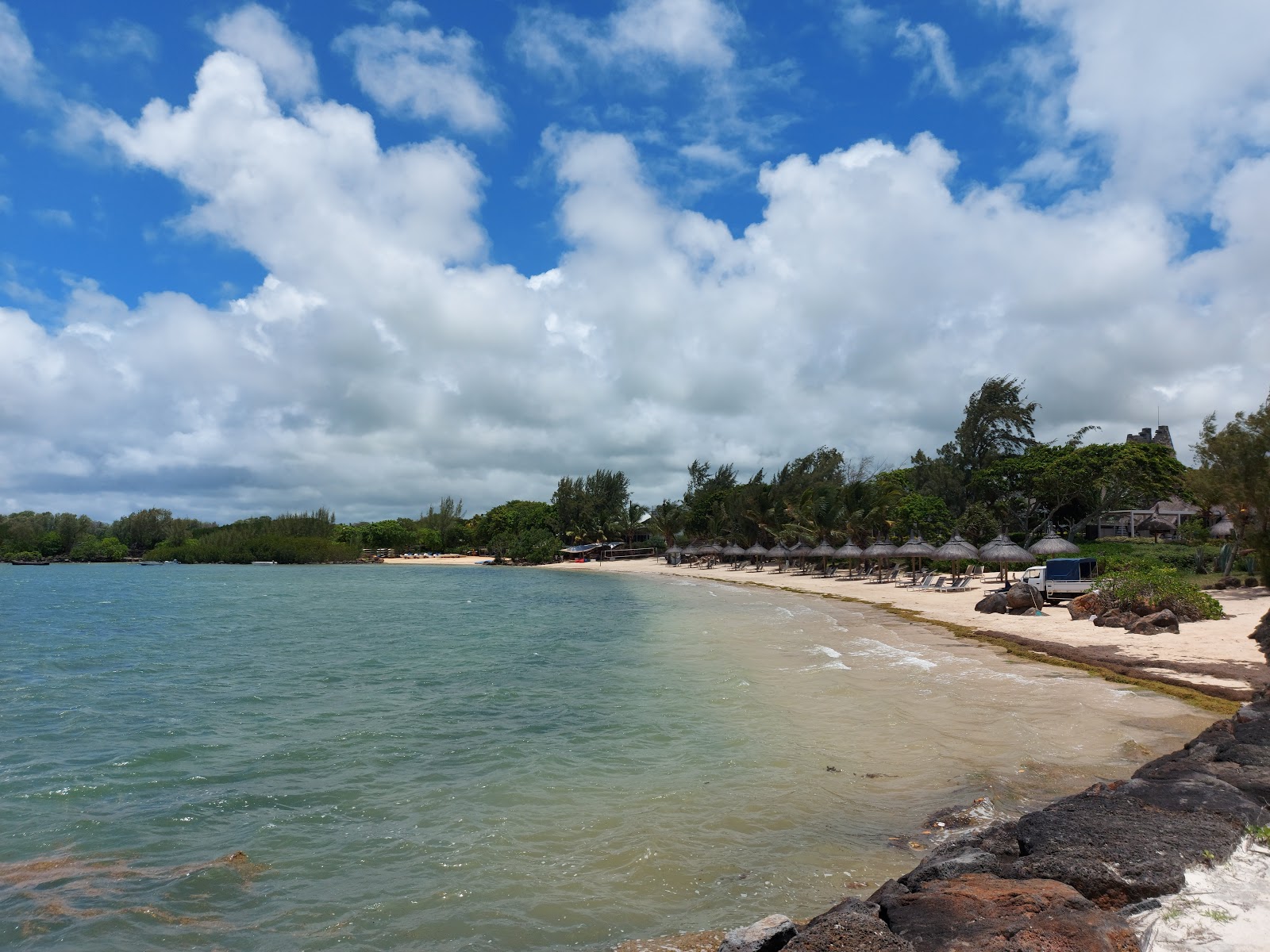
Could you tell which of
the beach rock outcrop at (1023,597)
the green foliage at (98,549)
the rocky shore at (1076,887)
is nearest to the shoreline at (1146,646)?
the beach rock outcrop at (1023,597)

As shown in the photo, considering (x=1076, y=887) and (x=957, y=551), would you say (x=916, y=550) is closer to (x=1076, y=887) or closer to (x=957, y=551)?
A: (x=957, y=551)

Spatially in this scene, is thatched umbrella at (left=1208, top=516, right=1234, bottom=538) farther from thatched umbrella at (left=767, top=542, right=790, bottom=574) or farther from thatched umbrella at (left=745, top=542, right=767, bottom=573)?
thatched umbrella at (left=745, top=542, right=767, bottom=573)

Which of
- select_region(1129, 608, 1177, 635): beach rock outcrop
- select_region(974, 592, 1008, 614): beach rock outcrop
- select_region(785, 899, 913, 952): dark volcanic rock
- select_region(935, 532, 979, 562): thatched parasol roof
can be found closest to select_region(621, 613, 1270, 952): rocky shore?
select_region(785, 899, 913, 952): dark volcanic rock

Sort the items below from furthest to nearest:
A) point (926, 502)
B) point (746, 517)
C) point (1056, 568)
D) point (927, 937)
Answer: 1. point (746, 517)
2. point (926, 502)
3. point (1056, 568)
4. point (927, 937)

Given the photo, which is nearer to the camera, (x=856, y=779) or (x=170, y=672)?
(x=856, y=779)

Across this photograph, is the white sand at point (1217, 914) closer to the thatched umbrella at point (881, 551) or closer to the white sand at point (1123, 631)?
the white sand at point (1123, 631)

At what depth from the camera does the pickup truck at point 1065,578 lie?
2436 cm

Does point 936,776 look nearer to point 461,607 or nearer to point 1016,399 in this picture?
point 461,607

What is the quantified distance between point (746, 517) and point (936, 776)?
182 feet

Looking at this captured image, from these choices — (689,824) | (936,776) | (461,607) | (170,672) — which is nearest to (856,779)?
(936,776)

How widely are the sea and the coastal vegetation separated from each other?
480 inches

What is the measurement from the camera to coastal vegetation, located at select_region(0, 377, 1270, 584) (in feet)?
87.0

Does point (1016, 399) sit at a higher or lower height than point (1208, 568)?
higher

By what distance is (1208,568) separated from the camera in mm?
30766
